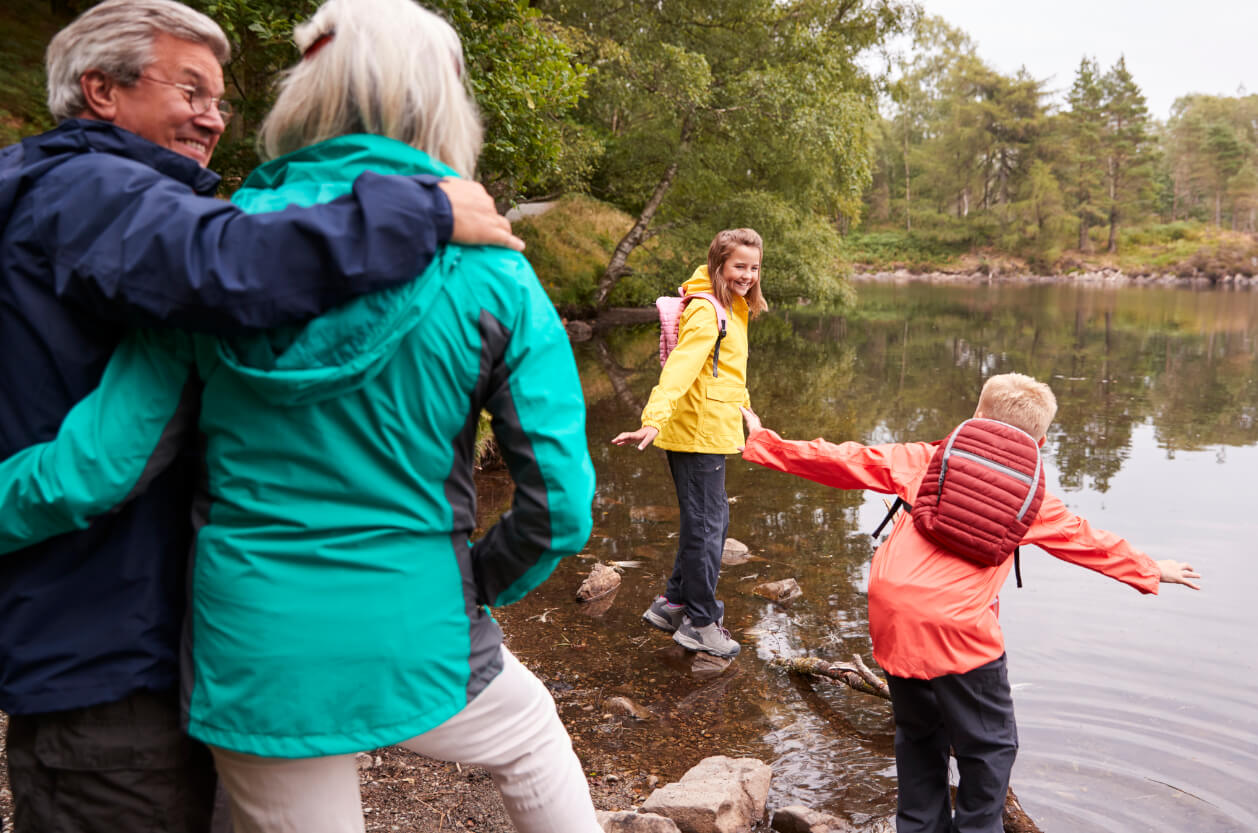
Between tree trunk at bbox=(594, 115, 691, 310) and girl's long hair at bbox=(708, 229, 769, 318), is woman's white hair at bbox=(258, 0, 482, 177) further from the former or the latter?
tree trunk at bbox=(594, 115, 691, 310)

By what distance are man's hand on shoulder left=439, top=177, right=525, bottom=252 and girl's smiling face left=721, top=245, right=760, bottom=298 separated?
10.5 ft

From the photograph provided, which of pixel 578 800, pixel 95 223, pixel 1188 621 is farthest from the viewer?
pixel 1188 621

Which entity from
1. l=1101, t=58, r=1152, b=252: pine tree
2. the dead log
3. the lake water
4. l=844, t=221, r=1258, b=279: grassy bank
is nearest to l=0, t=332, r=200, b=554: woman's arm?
the lake water

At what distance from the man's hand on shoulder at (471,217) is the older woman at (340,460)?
4 centimetres

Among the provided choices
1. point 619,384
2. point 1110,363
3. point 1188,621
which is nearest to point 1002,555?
point 1188,621

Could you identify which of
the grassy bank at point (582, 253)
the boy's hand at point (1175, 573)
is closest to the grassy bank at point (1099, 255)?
the grassy bank at point (582, 253)

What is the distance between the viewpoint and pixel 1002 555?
9.70 feet

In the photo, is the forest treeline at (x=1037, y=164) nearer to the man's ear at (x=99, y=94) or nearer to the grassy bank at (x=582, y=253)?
the grassy bank at (x=582, y=253)

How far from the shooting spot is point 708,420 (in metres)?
4.70

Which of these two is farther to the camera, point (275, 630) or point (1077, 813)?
point (1077, 813)

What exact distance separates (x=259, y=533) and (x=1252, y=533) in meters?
8.62

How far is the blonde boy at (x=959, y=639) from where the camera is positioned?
115 inches

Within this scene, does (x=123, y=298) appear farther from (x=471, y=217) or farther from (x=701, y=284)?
(x=701, y=284)

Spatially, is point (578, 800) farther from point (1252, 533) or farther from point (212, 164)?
point (212, 164)
